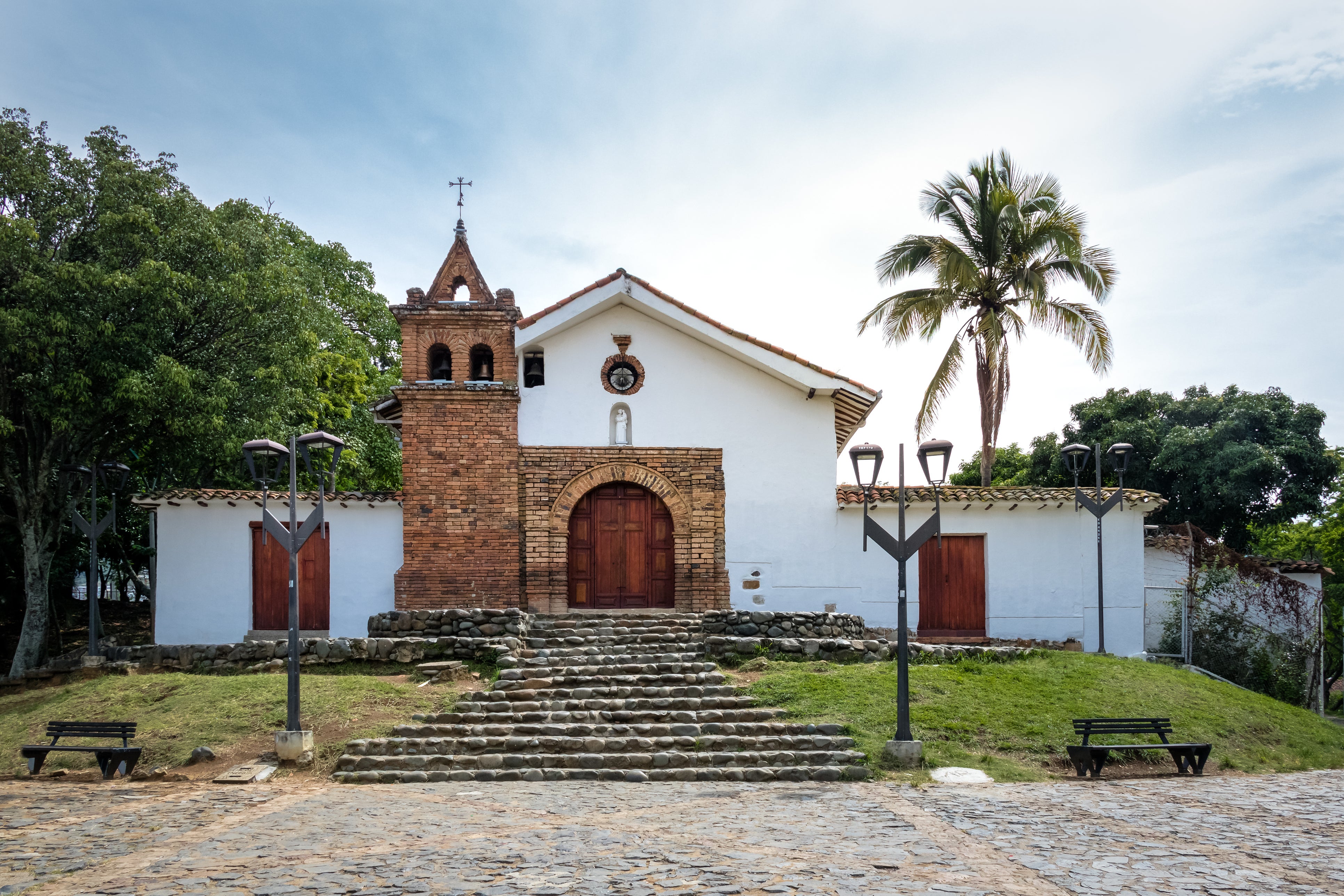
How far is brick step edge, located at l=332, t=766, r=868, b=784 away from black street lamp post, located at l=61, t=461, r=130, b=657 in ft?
23.2

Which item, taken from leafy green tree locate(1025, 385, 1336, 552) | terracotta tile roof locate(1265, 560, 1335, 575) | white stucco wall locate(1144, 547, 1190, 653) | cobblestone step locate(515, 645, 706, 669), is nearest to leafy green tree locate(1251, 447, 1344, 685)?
leafy green tree locate(1025, 385, 1336, 552)

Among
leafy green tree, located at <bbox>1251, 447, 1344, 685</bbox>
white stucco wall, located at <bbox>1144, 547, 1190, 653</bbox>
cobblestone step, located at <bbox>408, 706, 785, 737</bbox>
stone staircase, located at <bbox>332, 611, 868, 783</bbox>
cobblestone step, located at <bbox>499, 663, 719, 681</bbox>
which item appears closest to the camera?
stone staircase, located at <bbox>332, 611, 868, 783</bbox>

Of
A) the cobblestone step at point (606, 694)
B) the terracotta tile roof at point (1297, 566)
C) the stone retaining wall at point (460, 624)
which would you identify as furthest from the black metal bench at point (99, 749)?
the terracotta tile roof at point (1297, 566)

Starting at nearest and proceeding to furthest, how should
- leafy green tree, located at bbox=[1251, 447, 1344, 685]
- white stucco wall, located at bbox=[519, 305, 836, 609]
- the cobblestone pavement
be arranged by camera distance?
1. the cobblestone pavement
2. white stucco wall, located at bbox=[519, 305, 836, 609]
3. leafy green tree, located at bbox=[1251, 447, 1344, 685]

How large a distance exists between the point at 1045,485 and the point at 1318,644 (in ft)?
40.6

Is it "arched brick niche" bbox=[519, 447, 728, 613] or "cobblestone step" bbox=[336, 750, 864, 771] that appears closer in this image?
"cobblestone step" bbox=[336, 750, 864, 771]

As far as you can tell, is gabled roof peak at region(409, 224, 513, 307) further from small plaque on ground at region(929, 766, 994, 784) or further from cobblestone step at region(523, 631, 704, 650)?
small plaque on ground at region(929, 766, 994, 784)

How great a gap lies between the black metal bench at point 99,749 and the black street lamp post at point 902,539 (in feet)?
26.1

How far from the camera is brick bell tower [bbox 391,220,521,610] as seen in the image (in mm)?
15219

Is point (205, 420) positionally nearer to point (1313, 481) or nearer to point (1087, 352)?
point (1087, 352)

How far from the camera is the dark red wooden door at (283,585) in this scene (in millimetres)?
15812

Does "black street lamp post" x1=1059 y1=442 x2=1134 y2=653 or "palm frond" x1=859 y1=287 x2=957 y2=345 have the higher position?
"palm frond" x1=859 y1=287 x2=957 y2=345

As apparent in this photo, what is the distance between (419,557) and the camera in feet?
49.9

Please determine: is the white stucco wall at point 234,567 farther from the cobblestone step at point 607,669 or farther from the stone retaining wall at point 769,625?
the stone retaining wall at point 769,625
